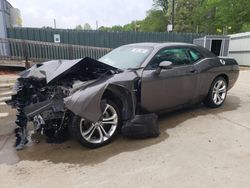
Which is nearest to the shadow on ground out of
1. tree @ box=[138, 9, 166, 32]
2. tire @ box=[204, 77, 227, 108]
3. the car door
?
the car door

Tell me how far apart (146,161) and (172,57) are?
2.08m

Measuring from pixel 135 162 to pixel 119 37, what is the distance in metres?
12.0

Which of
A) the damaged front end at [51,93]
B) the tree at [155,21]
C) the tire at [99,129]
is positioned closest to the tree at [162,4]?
the tree at [155,21]

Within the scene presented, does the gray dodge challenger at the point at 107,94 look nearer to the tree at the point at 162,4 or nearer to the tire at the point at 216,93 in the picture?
the tire at the point at 216,93

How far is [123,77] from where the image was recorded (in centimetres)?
343

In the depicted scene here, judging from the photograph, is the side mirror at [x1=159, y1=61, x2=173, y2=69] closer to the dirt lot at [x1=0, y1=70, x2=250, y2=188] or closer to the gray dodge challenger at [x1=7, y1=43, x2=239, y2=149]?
the gray dodge challenger at [x1=7, y1=43, x2=239, y2=149]

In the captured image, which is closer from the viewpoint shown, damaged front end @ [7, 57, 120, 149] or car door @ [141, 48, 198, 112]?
damaged front end @ [7, 57, 120, 149]

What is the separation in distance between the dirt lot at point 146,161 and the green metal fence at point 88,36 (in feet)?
31.6

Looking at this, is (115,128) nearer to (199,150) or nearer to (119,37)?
(199,150)

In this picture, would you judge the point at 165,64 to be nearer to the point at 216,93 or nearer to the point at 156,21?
the point at 216,93

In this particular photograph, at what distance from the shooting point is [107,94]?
333 centimetres

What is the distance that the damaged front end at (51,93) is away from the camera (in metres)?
3.07

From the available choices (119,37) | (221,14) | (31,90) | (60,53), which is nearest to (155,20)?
(221,14)

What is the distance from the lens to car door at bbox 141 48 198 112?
367cm
